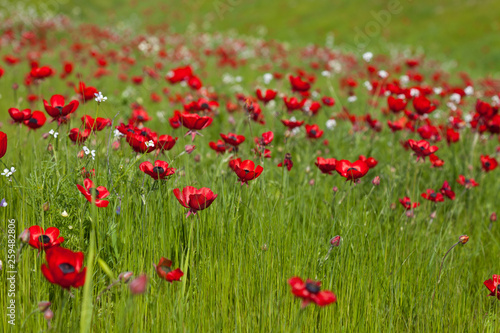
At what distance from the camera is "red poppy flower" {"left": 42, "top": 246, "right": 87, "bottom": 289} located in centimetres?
109

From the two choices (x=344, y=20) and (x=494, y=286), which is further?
(x=344, y=20)

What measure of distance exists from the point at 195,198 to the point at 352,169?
80 cm

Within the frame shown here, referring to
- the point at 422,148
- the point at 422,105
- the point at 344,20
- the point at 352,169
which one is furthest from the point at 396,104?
the point at 344,20

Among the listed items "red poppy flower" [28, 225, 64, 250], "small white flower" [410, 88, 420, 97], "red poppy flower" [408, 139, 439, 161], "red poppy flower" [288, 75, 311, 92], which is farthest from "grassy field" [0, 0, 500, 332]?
"small white flower" [410, 88, 420, 97]

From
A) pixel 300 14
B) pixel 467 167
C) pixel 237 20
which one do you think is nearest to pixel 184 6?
pixel 237 20

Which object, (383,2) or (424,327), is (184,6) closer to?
(383,2)

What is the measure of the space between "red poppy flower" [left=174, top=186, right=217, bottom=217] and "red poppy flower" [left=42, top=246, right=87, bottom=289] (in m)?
0.46

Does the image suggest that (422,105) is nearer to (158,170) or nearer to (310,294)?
(158,170)

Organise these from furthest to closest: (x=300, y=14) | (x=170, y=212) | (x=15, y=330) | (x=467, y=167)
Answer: (x=300, y=14), (x=467, y=167), (x=170, y=212), (x=15, y=330)

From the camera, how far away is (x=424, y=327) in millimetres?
1720

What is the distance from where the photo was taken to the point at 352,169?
75.2 inches

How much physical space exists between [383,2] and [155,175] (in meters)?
27.4

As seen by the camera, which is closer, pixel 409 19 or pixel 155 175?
pixel 155 175

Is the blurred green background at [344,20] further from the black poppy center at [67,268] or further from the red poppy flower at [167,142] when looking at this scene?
the black poppy center at [67,268]
